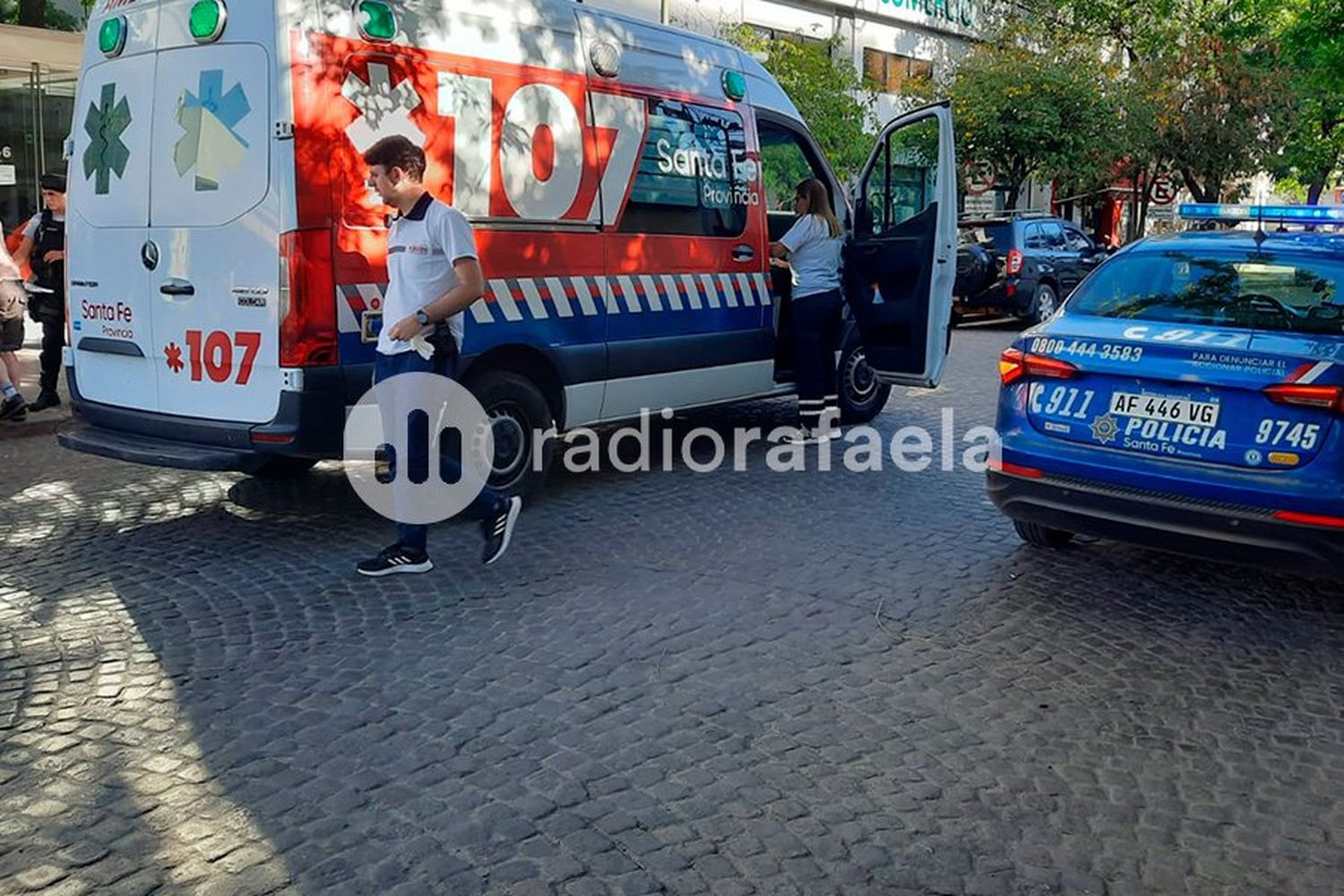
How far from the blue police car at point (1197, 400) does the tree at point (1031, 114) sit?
18.5 metres

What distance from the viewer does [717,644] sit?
15.4 ft

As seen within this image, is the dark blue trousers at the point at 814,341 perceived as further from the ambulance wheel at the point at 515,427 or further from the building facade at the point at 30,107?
the building facade at the point at 30,107

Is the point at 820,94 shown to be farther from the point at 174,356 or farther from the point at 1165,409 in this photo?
the point at 1165,409

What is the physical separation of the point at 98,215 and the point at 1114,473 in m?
5.00

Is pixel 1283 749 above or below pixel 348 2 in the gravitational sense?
below

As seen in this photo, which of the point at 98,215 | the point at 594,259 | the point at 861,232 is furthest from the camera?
the point at 861,232

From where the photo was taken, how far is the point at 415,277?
5336mm

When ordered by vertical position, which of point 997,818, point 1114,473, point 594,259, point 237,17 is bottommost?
point 997,818

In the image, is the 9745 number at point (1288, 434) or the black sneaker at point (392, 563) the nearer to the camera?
the 9745 number at point (1288, 434)

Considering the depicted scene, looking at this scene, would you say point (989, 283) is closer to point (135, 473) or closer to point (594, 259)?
point (594, 259)

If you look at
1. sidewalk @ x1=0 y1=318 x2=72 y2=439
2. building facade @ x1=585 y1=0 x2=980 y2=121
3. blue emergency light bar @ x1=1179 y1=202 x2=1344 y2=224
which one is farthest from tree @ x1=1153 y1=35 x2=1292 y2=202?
sidewalk @ x1=0 y1=318 x2=72 y2=439

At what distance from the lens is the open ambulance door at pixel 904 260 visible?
8.02 meters

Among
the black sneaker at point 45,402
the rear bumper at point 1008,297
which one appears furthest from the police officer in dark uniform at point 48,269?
the rear bumper at point 1008,297

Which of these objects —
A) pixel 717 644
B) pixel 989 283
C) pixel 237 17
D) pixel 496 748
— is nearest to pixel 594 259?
pixel 237 17
